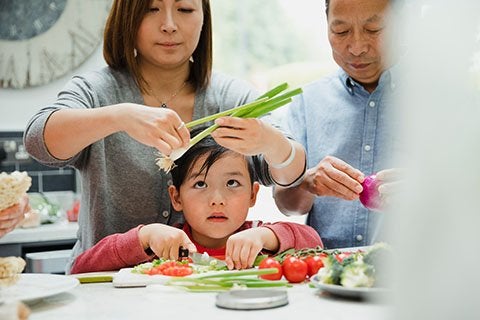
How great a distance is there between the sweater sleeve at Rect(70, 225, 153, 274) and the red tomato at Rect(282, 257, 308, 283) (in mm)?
409

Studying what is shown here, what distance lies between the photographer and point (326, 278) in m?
1.36

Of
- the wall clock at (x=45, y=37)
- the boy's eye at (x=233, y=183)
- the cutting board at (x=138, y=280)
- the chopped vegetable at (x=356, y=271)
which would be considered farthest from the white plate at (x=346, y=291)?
the wall clock at (x=45, y=37)

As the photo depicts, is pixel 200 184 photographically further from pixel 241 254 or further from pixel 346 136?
pixel 346 136

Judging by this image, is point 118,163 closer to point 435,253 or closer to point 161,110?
point 161,110

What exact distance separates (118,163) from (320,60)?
3.41 meters

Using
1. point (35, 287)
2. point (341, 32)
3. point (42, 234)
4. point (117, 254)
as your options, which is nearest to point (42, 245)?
point (42, 234)

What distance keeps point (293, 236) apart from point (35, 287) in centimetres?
79

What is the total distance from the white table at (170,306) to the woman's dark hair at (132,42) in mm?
827

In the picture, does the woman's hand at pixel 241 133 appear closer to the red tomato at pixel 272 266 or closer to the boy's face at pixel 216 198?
the boy's face at pixel 216 198

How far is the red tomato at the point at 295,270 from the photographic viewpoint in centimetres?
157

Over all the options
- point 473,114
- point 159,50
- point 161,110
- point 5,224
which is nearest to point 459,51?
point 473,114

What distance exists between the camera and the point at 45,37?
12.5 feet

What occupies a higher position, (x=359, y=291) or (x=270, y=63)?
(x=270, y=63)

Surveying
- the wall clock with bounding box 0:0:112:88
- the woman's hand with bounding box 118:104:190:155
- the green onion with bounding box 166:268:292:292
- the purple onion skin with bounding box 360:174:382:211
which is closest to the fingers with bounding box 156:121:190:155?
the woman's hand with bounding box 118:104:190:155
